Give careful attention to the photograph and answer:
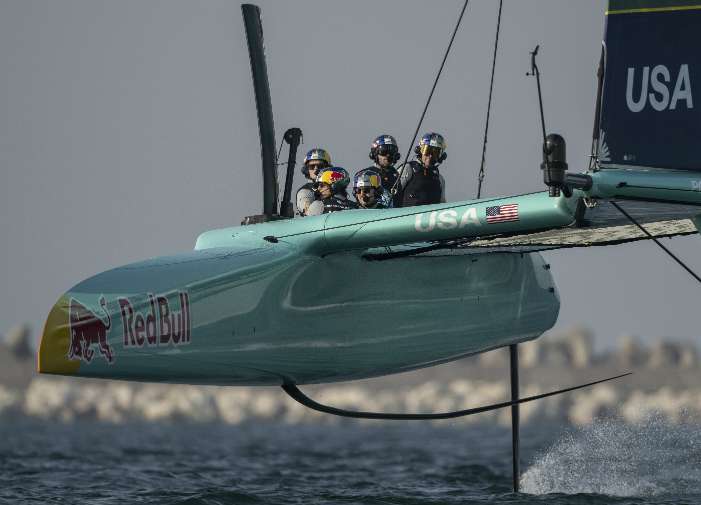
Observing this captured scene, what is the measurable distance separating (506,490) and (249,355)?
10.7 feet

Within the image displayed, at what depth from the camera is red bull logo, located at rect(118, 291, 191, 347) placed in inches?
340

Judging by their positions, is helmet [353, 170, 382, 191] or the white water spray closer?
helmet [353, 170, 382, 191]

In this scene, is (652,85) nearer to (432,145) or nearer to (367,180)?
(367,180)

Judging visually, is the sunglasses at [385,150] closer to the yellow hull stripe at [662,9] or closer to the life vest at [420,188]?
the life vest at [420,188]

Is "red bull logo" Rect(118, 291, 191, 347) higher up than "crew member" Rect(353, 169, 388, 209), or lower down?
lower down

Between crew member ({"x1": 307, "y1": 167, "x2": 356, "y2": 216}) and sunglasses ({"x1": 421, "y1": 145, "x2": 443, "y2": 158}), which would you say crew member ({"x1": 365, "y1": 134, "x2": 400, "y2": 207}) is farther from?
crew member ({"x1": 307, "y1": 167, "x2": 356, "y2": 216})

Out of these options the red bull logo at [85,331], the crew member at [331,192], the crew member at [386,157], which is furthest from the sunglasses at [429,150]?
the red bull logo at [85,331]

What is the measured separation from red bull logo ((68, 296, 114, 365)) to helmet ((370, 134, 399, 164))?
2942mm

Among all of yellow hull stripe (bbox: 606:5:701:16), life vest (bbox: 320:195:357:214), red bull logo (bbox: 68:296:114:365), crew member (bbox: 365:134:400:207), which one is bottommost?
red bull logo (bbox: 68:296:114:365)

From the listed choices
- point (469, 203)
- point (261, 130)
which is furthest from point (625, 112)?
point (261, 130)

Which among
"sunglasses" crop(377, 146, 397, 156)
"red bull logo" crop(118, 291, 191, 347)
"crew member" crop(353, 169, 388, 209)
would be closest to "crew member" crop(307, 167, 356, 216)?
"crew member" crop(353, 169, 388, 209)

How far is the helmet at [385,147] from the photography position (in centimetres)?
1091

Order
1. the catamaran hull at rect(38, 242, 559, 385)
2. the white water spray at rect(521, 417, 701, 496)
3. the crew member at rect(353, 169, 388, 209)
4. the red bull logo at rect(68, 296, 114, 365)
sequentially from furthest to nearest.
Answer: the white water spray at rect(521, 417, 701, 496)
the crew member at rect(353, 169, 388, 209)
the catamaran hull at rect(38, 242, 559, 385)
the red bull logo at rect(68, 296, 114, 365)

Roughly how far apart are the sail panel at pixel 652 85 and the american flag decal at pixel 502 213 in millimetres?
557
